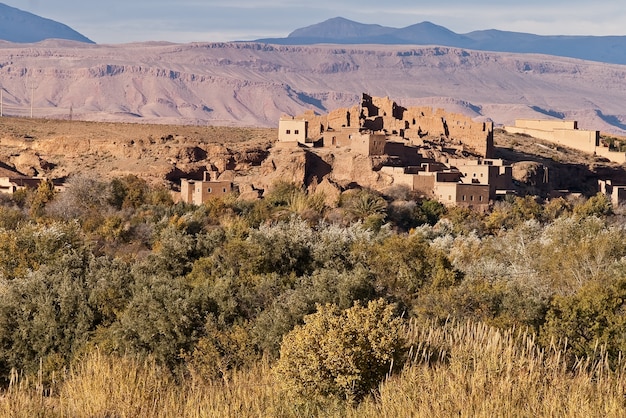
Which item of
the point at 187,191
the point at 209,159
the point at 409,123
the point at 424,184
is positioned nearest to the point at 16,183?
the point at 187,191

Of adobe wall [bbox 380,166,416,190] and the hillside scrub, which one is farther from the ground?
adobe wall [bbox 380,166,416,190]

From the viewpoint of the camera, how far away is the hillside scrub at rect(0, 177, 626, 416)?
15781 mm

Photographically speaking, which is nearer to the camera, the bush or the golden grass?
the golden grass

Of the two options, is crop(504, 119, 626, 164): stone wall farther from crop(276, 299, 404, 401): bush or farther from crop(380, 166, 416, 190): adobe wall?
crop(276, 299, 404, 401): bush

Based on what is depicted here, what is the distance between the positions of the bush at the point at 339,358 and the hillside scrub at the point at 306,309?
0.03 meters

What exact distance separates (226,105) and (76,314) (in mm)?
144463

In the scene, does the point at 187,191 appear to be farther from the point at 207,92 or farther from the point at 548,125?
the point at 207,92

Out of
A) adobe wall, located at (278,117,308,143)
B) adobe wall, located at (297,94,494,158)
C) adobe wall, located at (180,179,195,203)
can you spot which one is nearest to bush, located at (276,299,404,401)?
adobe wall, located at (180,179,195,203)

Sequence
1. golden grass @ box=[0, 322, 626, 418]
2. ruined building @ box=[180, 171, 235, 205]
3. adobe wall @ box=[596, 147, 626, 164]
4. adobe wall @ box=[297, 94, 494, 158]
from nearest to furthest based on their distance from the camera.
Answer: golden grass @ box=[0, 322, 626, 418] → ruined building @ box=[180, 171, 235, 205] → adobe wall @ box=[297, 94, 494, 158] → adobe wall @ box=[596, 147, 626, 164]

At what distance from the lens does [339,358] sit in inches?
646

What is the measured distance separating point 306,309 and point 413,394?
6568mm

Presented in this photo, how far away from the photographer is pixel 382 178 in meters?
43.2

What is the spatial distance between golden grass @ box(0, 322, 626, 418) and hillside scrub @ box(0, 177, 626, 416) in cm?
4

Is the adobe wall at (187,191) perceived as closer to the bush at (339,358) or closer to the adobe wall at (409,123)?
the adobe wall at (409,123)
